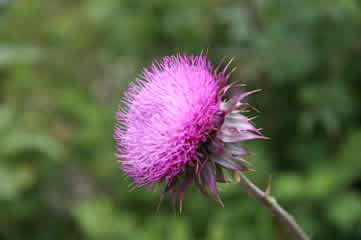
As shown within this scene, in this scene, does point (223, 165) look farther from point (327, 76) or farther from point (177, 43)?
point (177, 43)

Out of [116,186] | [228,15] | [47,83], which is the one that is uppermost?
[228,15]

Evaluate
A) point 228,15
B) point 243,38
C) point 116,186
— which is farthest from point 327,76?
point 116,186

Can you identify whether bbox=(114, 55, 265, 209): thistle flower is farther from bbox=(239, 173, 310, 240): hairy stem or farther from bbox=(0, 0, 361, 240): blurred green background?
bbox=(0, 0, 361, 240): blurred green background

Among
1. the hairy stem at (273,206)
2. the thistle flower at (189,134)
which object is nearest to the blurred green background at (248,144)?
the hairy stem at (273,206)

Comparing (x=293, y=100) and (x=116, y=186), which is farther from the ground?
(x=293, y=100)

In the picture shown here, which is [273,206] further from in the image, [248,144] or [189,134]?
[248,144]

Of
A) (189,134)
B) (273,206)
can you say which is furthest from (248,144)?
(189,134)
